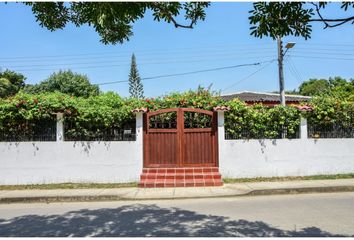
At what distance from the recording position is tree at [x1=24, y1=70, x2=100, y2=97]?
31062mm

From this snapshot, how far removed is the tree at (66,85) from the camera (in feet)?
102

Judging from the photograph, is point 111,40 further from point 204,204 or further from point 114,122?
point 114,122

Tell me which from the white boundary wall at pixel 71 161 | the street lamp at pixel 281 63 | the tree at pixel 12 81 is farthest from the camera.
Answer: the tree at pixel 12 81

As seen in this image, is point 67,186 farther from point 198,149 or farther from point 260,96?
point 260,96

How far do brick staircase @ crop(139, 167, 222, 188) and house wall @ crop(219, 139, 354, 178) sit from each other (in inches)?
27.2

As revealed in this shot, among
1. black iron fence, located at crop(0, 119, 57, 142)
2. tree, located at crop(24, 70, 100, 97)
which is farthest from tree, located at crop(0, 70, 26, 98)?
black iron fence, located at crop(0, 119, 57, 142)

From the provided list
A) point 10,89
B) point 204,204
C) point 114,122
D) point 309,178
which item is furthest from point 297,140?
point 10,89

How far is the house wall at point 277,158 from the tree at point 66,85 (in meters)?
20.9

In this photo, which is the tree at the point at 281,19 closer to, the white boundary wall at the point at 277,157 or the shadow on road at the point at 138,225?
the shadow on road at the point at 138,225

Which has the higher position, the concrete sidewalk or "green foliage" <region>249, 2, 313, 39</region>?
"green foliage" <region>249, 2, 313, 39</region>

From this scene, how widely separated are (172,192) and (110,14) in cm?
768

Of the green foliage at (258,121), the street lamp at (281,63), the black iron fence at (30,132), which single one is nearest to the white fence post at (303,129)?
the green foliage at (258,121)

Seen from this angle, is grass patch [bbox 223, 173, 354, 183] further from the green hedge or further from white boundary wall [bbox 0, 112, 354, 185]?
the green hedge

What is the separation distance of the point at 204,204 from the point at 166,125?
14.4ft
